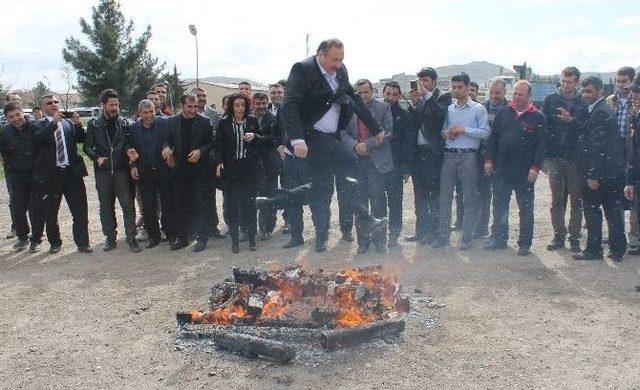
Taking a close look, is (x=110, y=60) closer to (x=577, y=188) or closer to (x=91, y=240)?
(x=91, y=240)

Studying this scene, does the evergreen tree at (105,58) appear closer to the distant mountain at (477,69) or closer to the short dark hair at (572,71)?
the short dark hair at (572,71)


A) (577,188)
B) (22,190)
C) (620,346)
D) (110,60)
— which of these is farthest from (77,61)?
(620,346)

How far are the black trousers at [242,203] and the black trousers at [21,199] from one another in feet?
10.2

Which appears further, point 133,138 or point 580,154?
point 133,138

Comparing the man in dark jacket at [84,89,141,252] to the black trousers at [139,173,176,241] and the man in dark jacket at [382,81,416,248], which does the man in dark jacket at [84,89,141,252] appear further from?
Answer: the man in dark jacket at [382,81,416,248]

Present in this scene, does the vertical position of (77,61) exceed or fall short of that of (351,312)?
it exceeds it

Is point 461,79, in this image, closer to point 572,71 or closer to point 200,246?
point 572,71

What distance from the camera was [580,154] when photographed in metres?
7.21

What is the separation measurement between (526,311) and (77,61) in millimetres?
35366

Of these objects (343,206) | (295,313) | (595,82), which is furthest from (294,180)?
(595,82)

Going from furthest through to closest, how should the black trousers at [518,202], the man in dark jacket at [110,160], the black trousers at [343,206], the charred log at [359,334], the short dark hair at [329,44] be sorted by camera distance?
the man in dark jacket at [110,160] → the black trousers at [518,202] → the black trousers at [343,206] → the short dark hair at [329,44] → the charred log at [359,334]

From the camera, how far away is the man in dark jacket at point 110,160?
26.7 ft

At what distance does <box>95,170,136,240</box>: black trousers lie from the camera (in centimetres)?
826

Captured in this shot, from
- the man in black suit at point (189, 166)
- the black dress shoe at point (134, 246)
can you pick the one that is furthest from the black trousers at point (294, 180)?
the black dress shoe at point (134, 246)
